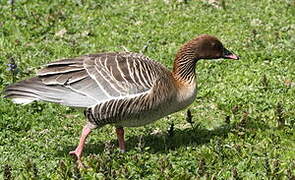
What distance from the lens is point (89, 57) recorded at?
7.86 meters

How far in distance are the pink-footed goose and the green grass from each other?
40cm

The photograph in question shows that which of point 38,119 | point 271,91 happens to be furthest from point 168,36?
point 38,119

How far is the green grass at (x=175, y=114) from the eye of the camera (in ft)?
24.0

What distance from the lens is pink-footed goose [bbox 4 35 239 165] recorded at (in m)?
7.42

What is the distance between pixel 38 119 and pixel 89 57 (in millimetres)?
1715

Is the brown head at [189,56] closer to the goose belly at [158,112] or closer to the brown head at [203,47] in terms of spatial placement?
the brown head at [203,47]

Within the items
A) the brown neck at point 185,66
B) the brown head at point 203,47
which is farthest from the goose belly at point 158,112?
the brown head at point 203,47

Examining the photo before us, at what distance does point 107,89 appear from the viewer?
7457 millimetres

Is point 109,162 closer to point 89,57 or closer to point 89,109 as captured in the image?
point 89,109

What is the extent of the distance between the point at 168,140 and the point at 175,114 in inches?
51.2

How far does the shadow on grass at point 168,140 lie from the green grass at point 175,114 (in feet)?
0.05

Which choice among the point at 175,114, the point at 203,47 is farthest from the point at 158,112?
the point at 175,114

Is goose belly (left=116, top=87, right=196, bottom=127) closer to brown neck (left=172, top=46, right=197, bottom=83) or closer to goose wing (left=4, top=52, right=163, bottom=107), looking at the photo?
brown neck (left=172, top=46, right=197, bottom=83)

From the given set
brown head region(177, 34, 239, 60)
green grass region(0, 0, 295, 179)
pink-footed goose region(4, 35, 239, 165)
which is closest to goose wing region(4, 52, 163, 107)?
pink-footed goose region(4, 35, 239, 165)
